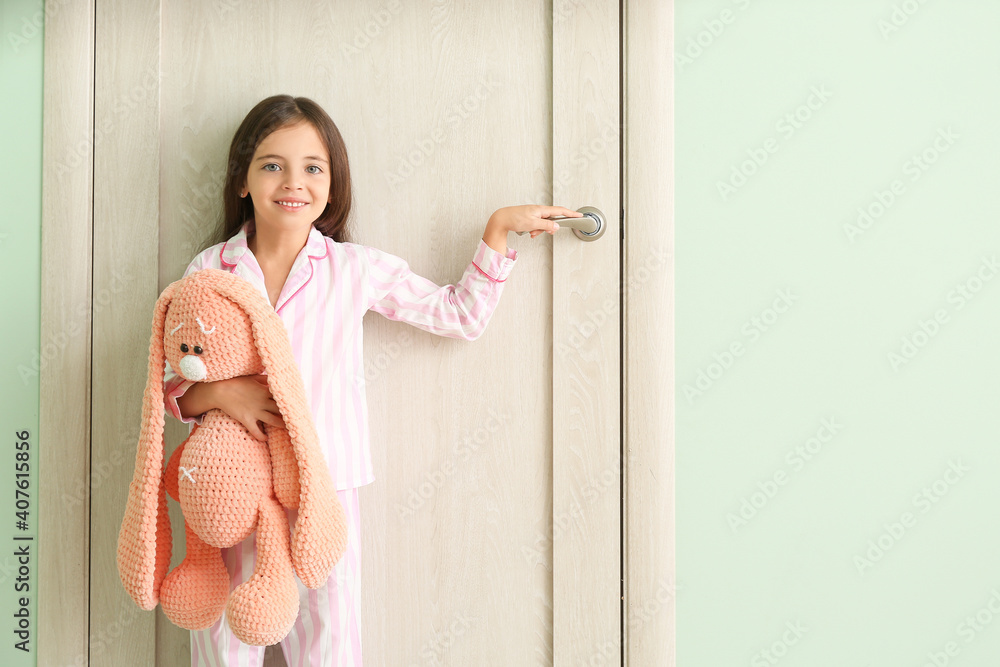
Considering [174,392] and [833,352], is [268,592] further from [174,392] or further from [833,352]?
[833,352]

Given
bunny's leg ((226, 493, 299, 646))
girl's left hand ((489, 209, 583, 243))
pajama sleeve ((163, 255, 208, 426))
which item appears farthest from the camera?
girl's left hand ((489, 209, 583, 243))

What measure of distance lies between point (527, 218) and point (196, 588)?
2.25ft

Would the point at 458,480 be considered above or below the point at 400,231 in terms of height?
below

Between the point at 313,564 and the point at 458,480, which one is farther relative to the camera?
the point at 458,480

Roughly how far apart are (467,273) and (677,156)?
391mm

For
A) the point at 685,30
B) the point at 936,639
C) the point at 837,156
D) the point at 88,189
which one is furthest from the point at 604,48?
the point at 936,639

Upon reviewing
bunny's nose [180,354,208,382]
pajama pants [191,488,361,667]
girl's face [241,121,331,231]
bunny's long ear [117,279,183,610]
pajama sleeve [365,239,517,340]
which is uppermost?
girl's face [241,121,331,231]

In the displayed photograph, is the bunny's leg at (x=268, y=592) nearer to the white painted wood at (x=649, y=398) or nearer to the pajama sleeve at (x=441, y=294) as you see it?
the pajama sleeve at (x=441, y=294)

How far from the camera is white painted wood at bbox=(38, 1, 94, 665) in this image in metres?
1.08

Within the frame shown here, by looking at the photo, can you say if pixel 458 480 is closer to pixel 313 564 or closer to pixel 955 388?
pixel 313 564

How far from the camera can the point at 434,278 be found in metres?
1.10

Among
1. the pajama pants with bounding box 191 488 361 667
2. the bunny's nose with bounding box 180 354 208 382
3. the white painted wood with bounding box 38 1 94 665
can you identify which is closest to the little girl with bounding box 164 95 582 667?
the pajama pants with bounding box 191 488 361 667

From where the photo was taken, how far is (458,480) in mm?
1100

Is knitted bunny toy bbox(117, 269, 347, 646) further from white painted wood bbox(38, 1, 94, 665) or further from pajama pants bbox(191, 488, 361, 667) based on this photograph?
white painted wood bbox(38, 1, 94, 665)
